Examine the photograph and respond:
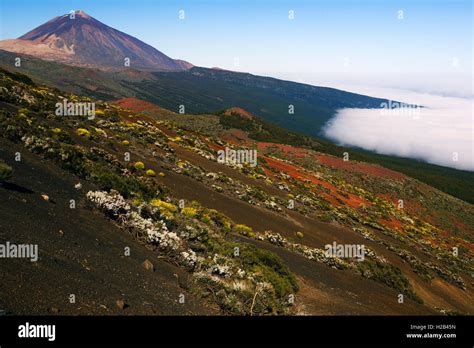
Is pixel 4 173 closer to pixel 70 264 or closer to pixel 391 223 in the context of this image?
pixel 70 264

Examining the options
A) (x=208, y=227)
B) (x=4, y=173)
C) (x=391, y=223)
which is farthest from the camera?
(x=391, y=223)

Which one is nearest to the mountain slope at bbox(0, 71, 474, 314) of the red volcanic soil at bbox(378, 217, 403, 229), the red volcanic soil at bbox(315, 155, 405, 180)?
the red volcanic soil at bbox(378, 217, 403, 229)

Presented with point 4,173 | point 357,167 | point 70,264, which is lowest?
point 357,167

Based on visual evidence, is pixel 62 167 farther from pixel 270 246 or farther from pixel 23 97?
pixel 23 97

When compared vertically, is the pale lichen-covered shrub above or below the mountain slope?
above
